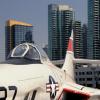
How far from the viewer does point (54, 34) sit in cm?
16862

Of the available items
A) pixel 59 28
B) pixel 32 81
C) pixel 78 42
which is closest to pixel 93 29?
pixel 59 28

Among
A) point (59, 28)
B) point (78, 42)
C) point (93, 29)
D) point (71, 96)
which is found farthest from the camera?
point (59, 28)

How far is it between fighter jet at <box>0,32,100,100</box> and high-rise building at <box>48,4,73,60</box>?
130889 millimetres

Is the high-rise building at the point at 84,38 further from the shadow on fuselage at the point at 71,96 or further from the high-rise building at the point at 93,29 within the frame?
the shadow on fuselage at the point at 71,96

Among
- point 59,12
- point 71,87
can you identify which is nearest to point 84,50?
point 59,12

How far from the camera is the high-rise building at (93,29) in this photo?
507 feet

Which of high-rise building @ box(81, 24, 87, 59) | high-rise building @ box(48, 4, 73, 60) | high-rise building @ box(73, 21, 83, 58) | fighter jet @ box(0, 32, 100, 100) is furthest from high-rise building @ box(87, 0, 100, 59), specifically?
fighter jet @ box(0, 32, 100, 100)

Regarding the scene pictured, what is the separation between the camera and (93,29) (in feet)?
559

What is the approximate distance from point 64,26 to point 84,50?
19.9 m

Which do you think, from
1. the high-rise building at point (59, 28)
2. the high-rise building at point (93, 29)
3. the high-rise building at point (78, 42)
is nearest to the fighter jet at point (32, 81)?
the high-rise building at point (78, 42)

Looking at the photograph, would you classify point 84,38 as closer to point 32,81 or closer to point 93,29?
point 93,29

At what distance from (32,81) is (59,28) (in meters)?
162

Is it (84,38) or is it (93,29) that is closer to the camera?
(84,38)

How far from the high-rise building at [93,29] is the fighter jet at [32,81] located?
138 m
